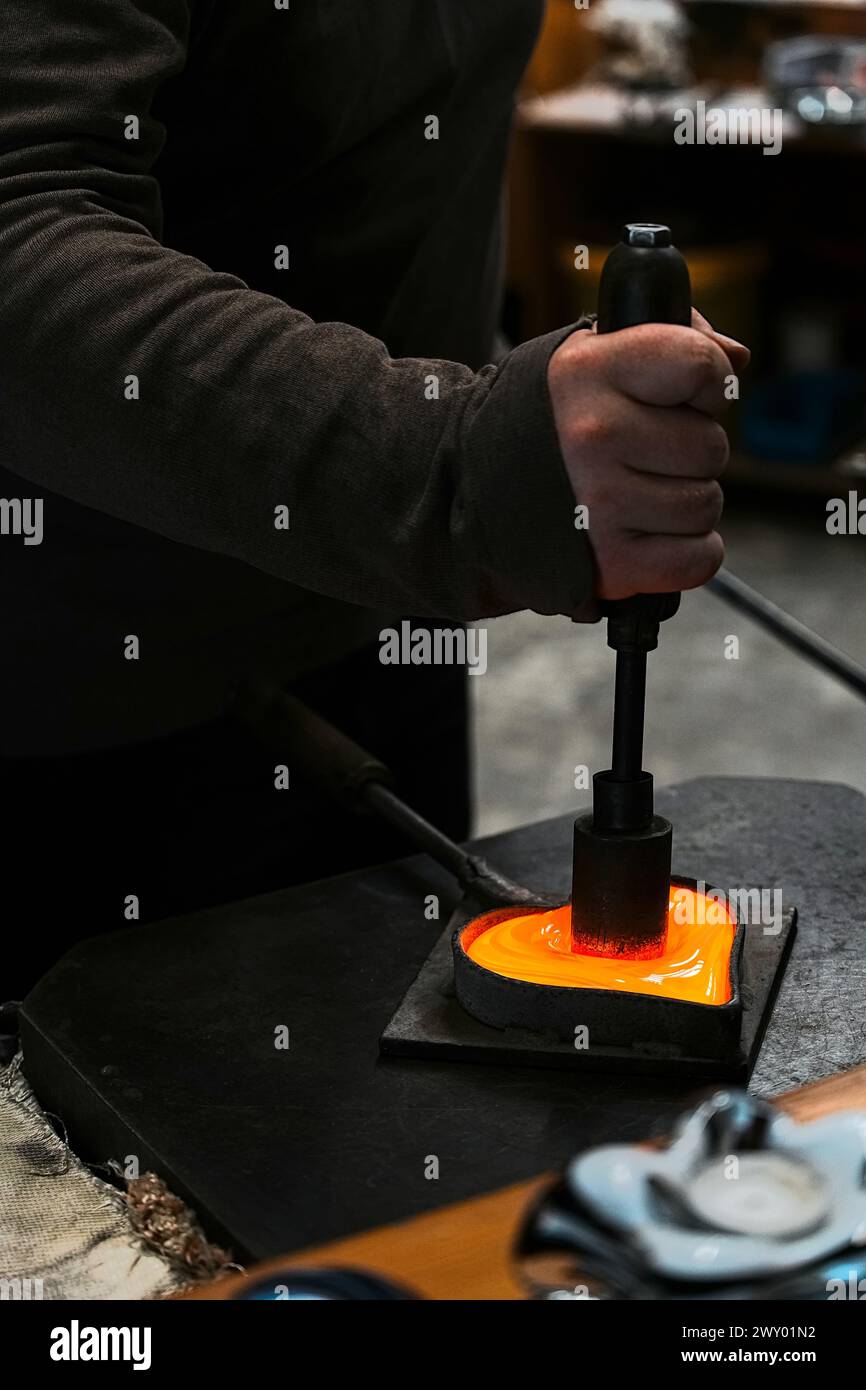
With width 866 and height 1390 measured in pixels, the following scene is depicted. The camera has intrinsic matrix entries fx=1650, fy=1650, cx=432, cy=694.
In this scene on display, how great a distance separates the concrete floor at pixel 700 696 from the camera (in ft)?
8.84

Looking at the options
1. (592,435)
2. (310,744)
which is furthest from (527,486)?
(310,744)

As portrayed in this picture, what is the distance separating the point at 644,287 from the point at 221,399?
0.63 feet

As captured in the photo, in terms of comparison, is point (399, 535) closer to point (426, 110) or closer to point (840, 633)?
point (426, 110)

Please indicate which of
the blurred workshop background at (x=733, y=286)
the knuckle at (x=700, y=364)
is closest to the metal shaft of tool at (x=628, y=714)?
the knuckle at (x=700, y=364)

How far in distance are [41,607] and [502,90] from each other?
1.59ft

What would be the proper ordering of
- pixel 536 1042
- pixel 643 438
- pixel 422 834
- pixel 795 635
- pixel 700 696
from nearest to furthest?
pixel 643 438
pixel 536 1042
pixel 422 834
pixel 795 635
pixel 700 696

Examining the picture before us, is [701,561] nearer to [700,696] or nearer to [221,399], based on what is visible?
[221,399]

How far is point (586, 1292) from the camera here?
24.4 inches

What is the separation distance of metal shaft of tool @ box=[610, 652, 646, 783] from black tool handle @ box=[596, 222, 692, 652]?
42mm

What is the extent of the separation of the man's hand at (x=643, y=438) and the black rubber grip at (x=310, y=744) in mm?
336

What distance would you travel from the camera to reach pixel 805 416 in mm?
3562

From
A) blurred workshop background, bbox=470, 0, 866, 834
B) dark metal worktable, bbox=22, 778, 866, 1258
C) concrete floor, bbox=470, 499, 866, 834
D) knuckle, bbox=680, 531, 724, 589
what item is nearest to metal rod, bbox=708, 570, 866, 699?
dark metal worktable, bbox=22, 778, 866, 1258

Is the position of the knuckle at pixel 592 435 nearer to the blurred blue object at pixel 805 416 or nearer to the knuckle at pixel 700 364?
the knuckle at pixel 700 364

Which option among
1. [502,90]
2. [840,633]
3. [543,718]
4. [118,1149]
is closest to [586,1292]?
[118,1149]
